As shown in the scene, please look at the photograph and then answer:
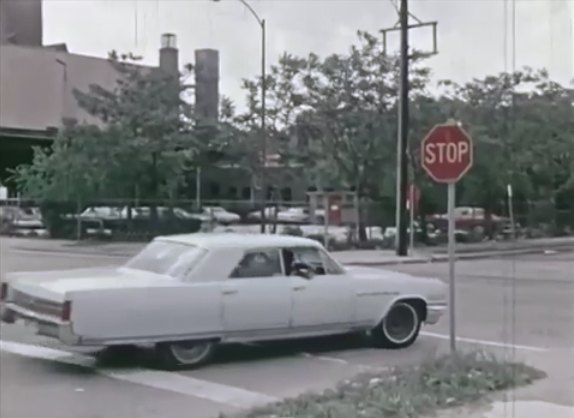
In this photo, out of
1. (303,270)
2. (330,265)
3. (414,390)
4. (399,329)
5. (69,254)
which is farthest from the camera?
(399,329)

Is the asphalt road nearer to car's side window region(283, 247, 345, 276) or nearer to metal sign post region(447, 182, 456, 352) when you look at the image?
metal sign post region(447, 182, 456, 352)

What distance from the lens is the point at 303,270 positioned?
488 centimetres

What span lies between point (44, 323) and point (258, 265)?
849 mm

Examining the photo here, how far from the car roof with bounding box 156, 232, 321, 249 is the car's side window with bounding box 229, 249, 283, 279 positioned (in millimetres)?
67

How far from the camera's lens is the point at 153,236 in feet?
14.4

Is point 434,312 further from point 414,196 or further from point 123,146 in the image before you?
point 123,146

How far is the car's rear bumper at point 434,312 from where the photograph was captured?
482 cm

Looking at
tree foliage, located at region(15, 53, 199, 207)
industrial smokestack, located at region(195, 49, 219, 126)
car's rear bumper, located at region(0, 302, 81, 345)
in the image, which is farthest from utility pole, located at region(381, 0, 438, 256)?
car's rear bumper, located at region(0, 302, 81, 345)

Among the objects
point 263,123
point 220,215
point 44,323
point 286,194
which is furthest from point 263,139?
point 44,323

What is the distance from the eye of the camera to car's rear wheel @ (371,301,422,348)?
5035 millimetres

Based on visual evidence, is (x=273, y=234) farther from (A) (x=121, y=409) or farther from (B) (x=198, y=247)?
(A) (x=121, y=409)

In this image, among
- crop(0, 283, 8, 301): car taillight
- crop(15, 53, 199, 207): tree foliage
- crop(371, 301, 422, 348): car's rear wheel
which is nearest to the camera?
crop(15, 53, 199, 207): tree foliage

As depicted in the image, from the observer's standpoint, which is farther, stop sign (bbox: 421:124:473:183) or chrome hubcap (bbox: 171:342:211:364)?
chrome hubcap (bbox: 171:342:211:364)

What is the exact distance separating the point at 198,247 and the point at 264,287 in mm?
386
